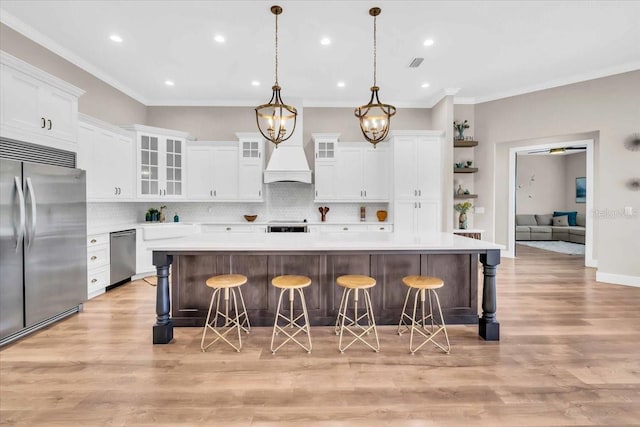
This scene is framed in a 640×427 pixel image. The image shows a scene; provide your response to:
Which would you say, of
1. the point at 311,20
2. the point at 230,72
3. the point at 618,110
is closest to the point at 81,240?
the point at 230,72

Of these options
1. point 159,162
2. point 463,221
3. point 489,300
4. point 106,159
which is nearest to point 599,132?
point 463,221

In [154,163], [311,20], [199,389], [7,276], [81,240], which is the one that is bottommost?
[199,389]

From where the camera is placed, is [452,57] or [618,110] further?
[618,110]

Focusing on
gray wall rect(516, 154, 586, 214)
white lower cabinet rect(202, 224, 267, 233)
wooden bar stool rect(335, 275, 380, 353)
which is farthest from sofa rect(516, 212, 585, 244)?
wooden bar stool rect(335, 275, 380, 353)

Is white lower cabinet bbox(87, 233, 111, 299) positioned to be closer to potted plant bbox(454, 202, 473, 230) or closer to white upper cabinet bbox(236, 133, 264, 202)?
white upper cabinet bbox(236, 133, 264, 202)

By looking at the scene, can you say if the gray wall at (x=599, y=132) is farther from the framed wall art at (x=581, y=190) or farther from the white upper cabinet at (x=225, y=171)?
the framed wall art at (x=581, y=190)

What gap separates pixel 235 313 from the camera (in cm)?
309

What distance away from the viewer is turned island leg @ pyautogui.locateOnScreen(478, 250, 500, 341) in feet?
9.19

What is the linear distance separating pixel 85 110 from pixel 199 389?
454cm

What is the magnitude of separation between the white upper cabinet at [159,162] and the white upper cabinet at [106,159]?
5.1 inches

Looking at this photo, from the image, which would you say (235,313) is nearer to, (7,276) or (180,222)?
(7,276)

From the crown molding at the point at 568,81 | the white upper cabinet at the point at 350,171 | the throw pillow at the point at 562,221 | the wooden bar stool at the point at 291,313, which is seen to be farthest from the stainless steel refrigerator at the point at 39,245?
the throw pillow at the point at 562,221

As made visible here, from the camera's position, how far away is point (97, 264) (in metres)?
4.11

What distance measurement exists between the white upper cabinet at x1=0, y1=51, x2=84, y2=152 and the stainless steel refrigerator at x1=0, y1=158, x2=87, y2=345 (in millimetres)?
332
